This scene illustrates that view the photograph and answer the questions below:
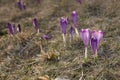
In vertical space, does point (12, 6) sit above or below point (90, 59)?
above

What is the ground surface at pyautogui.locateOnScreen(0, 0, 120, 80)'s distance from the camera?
9.37ft

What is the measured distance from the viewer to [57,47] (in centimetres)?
340

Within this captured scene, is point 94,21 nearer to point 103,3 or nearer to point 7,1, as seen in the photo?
point 103,3

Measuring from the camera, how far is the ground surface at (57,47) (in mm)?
2855

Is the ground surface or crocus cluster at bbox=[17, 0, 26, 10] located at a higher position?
crocus cluster at bbox=[17, 0, 26, 10]

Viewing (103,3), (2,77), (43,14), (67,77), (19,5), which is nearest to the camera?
(67,77)

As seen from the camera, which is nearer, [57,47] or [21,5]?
[57,47]

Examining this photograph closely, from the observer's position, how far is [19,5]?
4895 mm

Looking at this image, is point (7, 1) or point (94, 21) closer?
point (94, 21)

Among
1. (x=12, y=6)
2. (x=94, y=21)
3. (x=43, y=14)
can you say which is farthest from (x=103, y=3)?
(x=12, y=6)

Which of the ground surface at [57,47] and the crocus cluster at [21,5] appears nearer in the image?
the ground surface at [57,47]

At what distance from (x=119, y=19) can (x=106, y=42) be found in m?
0.63

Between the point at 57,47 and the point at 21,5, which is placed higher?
the point at 21,5

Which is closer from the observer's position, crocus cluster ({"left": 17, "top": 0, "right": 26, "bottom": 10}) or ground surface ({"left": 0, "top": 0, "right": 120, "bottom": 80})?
ground surface ({"left": 0, "top": 0, "right": 120, "bottom": 80})
